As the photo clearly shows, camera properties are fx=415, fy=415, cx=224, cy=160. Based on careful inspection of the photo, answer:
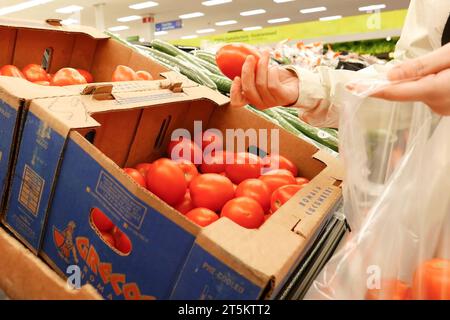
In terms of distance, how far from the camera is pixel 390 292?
2.24ft

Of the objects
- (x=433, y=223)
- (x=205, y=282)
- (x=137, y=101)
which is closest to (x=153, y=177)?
(x=137, y=101)

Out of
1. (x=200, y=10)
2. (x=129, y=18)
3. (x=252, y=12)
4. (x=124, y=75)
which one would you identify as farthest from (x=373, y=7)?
(x=124, y=75)

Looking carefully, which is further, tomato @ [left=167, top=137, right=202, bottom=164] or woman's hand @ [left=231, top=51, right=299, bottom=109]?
tomato @ [left=167, top=137, right=202, bottom=164]

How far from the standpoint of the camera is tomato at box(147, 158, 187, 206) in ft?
3.55

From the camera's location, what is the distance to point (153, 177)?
3.60ft

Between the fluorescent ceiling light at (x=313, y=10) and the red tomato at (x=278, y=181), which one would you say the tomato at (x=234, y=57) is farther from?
the fluorescent ceiling light at (x=313, y=10)

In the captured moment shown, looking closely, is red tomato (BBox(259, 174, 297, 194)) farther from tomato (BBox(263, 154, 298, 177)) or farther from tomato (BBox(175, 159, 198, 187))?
tomato (BBox(175, 159, 198, 187))

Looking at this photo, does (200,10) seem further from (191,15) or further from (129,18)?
(129,18)

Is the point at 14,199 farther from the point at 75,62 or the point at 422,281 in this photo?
the point at 75,62

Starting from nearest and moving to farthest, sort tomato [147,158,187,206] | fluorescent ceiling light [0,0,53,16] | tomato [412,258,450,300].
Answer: tomato [412,258,450,300] < tomato [147,158,187,206] < fluorescent ceiling light [0,0,53,16]

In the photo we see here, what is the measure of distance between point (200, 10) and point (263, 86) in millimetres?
13860

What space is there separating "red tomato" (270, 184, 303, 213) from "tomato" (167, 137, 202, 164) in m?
0.36

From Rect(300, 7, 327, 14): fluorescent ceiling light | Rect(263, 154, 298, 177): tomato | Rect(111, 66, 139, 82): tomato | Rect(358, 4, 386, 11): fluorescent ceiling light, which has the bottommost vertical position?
Rect(263, 154, 298, 177): tomato

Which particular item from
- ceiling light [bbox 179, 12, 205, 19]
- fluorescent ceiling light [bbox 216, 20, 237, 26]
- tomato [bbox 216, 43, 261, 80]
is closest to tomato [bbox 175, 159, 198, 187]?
tomato [bbox 216, 43, 261, 80]
